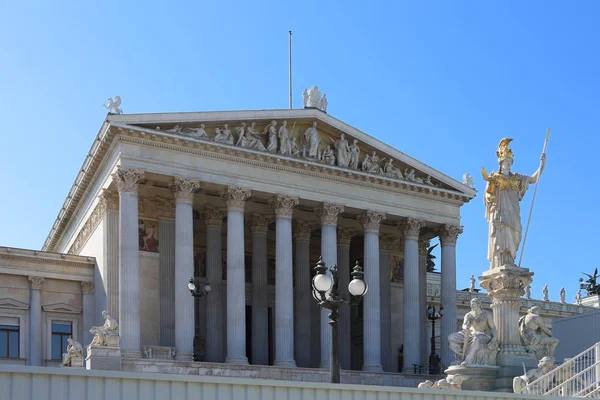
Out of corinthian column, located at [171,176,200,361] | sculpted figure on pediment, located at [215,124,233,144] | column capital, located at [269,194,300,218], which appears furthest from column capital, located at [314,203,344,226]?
corinthian column, located at [171,176,200,361]

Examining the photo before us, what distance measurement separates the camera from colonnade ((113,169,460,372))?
49.1 m

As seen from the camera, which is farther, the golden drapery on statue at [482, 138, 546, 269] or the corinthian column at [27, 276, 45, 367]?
the corinthian column at [27, 276, 45, 367]

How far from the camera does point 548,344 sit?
29344mm

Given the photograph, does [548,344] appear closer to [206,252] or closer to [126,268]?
[126,268]

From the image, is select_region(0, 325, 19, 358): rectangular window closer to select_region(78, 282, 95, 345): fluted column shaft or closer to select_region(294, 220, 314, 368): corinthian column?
select_region(78, 282, 95, 345): fluted column shaft

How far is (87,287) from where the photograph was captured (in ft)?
178

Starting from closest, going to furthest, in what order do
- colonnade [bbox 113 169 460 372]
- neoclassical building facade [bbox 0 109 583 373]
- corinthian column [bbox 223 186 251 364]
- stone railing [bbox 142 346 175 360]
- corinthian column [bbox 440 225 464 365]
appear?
stone railing [bbox 142 346 175 360]
colonnade [bbox 113 169 460 372]
neoclassical building facade [bbox 0 109 583 373]
corinthian column [bbox 223 186 251 364]
corinthian column [bbox 440 225 464 365]

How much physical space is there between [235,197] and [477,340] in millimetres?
25235

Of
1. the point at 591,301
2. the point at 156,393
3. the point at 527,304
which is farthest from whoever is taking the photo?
the point at 591,301

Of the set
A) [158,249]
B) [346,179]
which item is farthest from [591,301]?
[158,249]

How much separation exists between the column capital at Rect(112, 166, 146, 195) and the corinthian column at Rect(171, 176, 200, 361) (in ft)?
6.82

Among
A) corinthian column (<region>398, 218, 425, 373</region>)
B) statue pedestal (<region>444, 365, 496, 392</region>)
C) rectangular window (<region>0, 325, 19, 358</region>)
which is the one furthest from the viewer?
corinthian column (<region>398, 218, 425, 373</region>)

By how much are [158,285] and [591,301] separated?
2118 inches

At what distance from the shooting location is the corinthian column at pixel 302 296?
57844 mm
